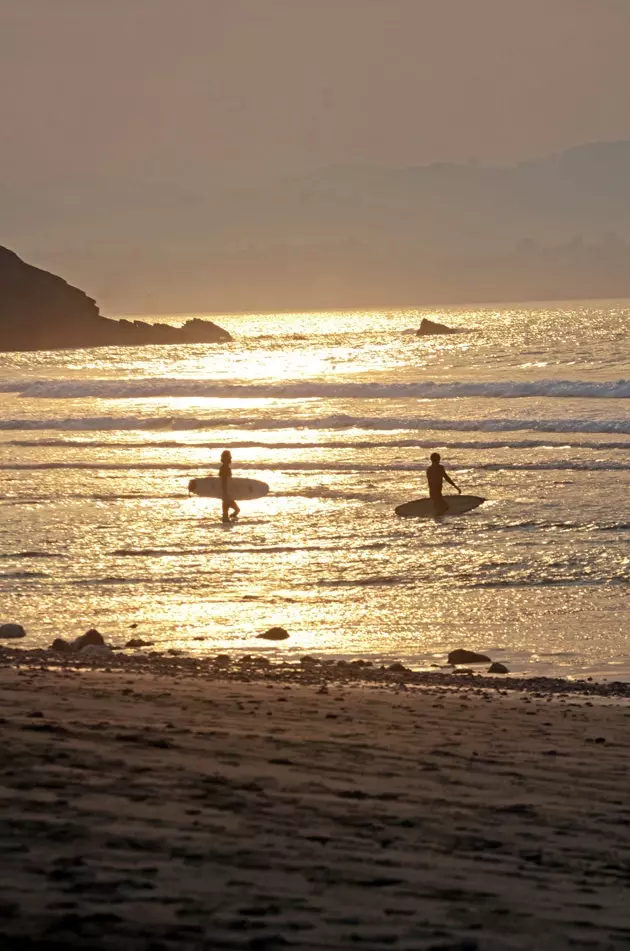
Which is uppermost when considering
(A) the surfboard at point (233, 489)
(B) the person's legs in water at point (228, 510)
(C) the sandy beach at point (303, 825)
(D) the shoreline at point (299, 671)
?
(A) the surfboard at point (233, 489)

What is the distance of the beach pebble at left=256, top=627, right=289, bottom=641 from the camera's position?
42.4ft

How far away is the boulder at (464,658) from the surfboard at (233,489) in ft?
46.5

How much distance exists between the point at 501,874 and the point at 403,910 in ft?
2.07

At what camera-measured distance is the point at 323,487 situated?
2658 cm

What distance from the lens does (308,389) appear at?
58594 millimetres

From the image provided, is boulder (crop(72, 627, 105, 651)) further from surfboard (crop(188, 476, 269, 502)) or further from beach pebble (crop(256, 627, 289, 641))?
surfboard (crop(188, 476, 269, 502))

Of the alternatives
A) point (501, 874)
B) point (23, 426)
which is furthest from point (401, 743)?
point (23, 426)

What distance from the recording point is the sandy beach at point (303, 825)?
4.36 metres

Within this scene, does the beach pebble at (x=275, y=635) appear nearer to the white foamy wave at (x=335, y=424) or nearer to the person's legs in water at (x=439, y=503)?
the person's legs in water at (x=439, y=503)

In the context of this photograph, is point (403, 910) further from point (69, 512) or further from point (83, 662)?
point (69, 512)

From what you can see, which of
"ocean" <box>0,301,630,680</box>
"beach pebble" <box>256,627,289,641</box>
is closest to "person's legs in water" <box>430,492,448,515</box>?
"ocean" <box>0,301,630,680</box>

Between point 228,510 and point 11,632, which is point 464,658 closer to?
point 11,632

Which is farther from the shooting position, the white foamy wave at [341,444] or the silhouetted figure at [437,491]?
the white foamy wave at [341,444]

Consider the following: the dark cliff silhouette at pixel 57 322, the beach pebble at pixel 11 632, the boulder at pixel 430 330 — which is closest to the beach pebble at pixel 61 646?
the beach pebble at pixel 11 632
